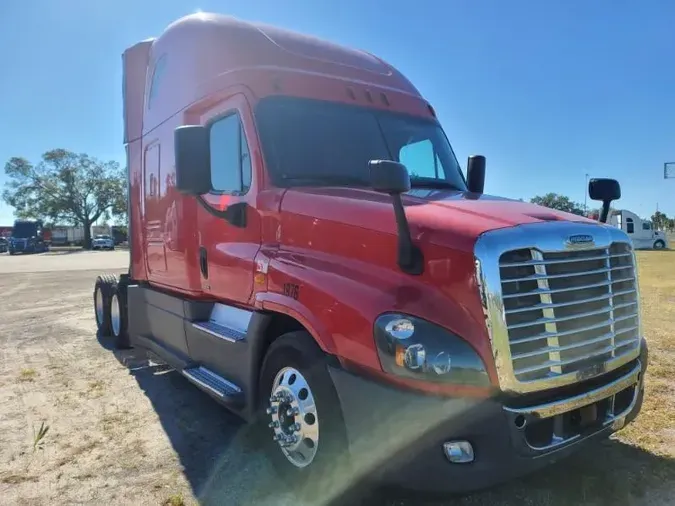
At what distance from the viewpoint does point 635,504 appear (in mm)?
3453

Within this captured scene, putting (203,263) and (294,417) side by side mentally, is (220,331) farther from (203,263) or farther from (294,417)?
(294,417)

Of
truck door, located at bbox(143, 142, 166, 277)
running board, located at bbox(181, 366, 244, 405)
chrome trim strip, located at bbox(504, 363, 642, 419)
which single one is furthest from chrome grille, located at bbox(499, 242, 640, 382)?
truck door, located at bbox(143, 142, 166, 277)

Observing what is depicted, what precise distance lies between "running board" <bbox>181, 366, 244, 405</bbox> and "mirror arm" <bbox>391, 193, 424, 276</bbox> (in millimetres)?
1803

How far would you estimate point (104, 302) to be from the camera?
873 cm

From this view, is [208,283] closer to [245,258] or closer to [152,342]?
[245,258]

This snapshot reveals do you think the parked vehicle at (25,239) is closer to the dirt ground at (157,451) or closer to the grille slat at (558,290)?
the dirt ground at (157,451)

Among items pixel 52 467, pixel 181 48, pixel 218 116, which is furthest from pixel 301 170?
pixel 52 467

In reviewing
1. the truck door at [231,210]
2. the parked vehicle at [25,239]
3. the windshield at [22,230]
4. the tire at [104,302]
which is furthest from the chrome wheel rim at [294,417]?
the windshield at [22,230]

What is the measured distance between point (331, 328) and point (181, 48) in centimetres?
363

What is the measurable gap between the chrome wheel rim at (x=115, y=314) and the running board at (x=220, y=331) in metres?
3.48

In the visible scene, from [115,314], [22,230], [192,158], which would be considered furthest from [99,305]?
[22,230]

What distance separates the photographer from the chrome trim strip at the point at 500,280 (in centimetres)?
275

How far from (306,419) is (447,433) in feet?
3.23

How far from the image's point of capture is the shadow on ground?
138 inches
